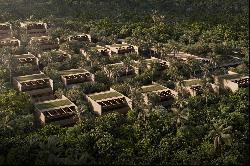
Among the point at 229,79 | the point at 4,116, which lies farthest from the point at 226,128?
the point at 4,116

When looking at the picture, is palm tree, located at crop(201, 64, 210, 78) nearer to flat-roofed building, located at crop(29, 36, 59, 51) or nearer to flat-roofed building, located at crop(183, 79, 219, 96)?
flat-roofed building, located at crop(183, 79, 219, 96)

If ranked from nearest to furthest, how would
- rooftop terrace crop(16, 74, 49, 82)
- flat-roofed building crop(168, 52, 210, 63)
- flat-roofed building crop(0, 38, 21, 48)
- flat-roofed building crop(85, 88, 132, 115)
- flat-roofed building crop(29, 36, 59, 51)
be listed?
flat-roofed building crop(85, 88, 132, 115), rooftop terrace crop(16, 74, 49, 82), flat-roofed building crop(168, 52, 210, 63), flat-roofed building crop(0, 38, 21, 48), flat-roofed building crop(29, 36, 59, 51)

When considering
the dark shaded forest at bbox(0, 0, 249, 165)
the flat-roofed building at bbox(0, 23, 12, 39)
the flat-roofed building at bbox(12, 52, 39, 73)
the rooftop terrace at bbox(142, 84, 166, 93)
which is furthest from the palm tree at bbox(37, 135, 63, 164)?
the flat-roofed building at bbox(0, 23, 12, 39)

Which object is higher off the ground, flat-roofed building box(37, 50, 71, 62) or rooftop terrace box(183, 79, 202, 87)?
flat-roofed building box(37, 50, 71, 62)

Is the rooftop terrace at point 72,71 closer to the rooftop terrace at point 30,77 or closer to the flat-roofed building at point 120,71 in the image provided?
the rooftop terrace at point 30,77

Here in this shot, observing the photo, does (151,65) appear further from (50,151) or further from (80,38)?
(50,151)

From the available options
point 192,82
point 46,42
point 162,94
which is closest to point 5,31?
point 46,42

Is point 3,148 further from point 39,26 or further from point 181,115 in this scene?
point 39,26

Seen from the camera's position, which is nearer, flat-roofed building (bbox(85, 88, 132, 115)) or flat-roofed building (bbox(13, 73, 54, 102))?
flat-roofed building (bbox(85, 88, 132, 115))
